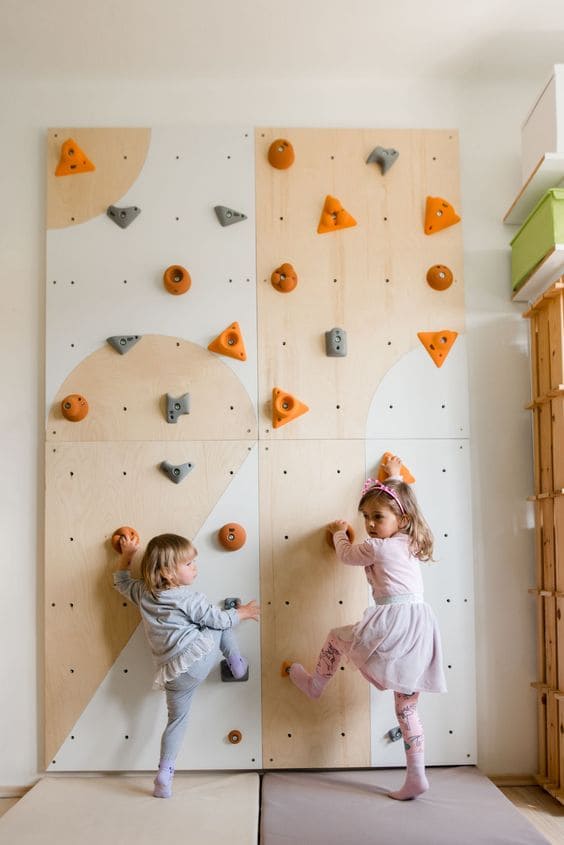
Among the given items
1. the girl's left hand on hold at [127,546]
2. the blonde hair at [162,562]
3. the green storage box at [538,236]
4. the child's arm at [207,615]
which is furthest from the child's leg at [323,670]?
the green storage box at [538,236]

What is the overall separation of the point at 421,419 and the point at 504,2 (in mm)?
1370

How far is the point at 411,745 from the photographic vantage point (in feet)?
8.04

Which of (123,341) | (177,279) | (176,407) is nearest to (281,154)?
(177,279)

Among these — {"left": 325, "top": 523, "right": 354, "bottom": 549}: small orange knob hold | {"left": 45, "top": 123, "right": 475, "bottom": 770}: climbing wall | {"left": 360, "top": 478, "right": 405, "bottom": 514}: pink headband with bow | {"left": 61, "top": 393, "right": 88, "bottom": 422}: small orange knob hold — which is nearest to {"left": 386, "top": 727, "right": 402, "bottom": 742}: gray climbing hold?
{"left": 45, "top": 123, "right": 475, "bottom": 770}: climbing wall

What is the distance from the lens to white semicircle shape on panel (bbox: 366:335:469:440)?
2.81 metres

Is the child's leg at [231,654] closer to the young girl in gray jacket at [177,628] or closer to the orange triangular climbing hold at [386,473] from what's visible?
the young girl in gray jacket at [177,628]

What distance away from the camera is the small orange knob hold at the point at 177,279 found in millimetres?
2795

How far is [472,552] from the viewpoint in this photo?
2787 millimetres

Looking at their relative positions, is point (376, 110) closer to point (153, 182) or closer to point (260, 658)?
point (153, 182)

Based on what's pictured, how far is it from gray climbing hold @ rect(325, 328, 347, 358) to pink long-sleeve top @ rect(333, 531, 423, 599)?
66cm

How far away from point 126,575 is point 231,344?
0.86m

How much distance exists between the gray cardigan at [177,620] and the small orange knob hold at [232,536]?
0.20 metres

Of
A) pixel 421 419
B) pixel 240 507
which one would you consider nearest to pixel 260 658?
pixel 240 507

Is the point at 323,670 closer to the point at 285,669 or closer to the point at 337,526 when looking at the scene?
the point at 285,669
